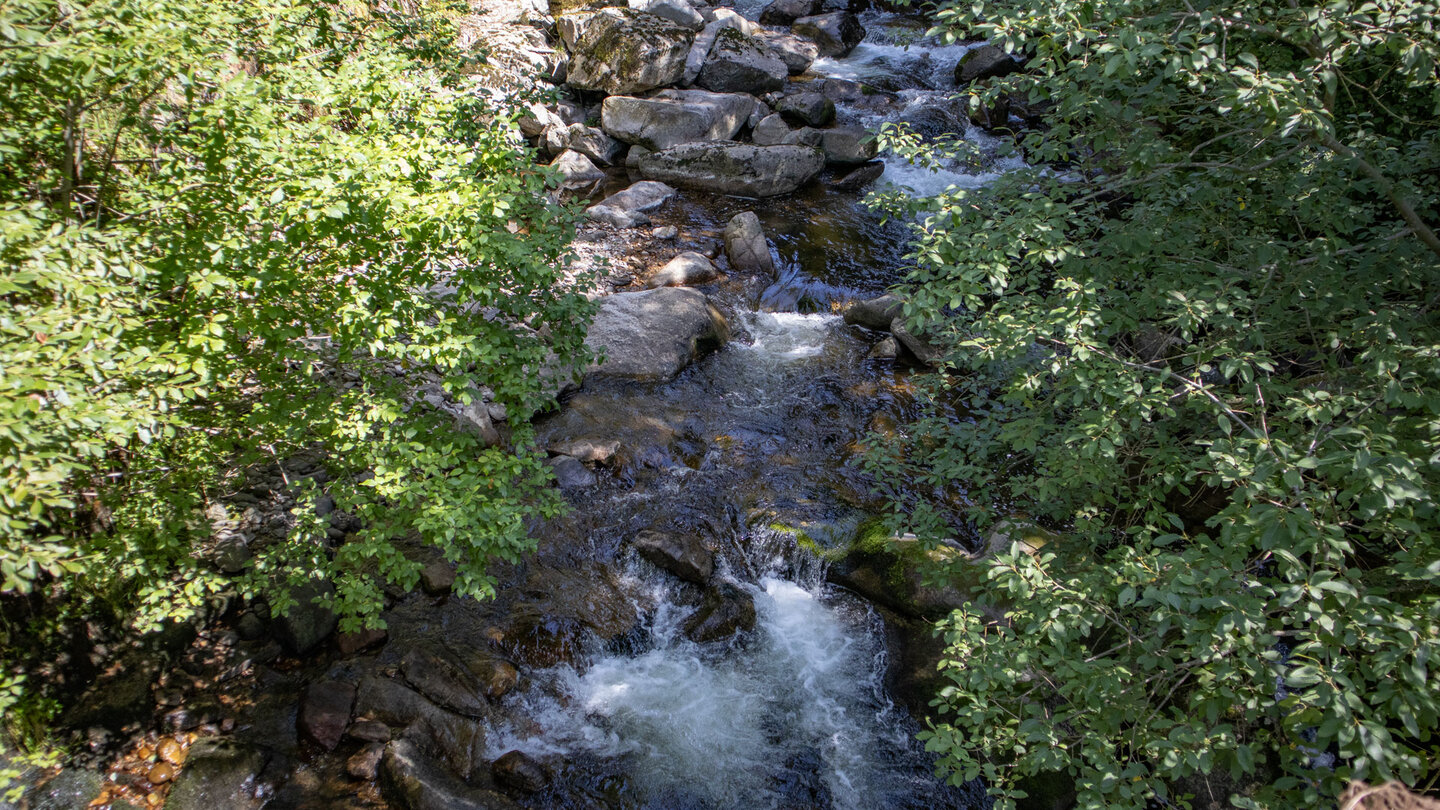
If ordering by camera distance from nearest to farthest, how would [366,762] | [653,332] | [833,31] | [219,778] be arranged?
[219,778]
[366,762]
[653,332]
[833,31]

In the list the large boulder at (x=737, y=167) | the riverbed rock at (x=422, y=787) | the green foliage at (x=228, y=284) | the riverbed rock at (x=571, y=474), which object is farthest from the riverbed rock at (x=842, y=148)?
the riverbed rock at (x=422, y=787)

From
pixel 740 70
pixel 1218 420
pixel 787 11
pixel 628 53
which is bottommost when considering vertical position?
pixel 740 70

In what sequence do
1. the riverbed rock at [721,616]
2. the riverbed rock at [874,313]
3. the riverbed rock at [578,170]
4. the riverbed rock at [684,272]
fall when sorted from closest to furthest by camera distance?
the riverbed rock at [721,616], the riverbed rock at [874,313], the riverbed rock at [684,272], the riverbed rock at [578,170]

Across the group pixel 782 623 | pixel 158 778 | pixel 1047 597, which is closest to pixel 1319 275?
pixel 1047 597

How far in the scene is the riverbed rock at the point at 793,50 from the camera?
61.3 ft

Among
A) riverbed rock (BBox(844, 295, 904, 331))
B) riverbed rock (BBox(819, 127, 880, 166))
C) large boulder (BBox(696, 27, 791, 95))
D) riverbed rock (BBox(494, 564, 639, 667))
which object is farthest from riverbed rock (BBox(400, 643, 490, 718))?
large boulder (BBox(696, 27, 791, 95))

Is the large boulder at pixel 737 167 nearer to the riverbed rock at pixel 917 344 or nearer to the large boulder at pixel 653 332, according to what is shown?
the large boulder at pixel 653 332

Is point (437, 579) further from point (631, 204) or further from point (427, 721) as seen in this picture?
point (631, 204)

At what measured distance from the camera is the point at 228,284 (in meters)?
3.53

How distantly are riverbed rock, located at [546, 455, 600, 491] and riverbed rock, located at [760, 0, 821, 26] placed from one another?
57.4ft

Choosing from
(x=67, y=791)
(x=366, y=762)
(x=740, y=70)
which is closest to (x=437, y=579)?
(x=366, y=762)

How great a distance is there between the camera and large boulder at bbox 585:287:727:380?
32.1ft

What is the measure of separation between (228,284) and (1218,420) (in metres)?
4.68

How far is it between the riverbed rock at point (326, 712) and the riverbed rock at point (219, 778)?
0.31m
